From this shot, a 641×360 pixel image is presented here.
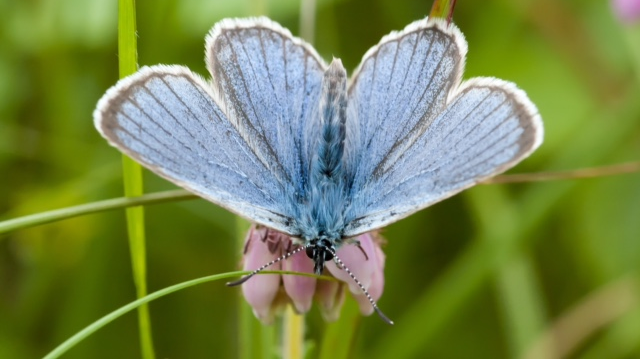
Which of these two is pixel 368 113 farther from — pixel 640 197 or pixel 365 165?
pixel 640 197

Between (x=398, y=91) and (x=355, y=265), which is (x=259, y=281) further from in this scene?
(x=398, y=91)

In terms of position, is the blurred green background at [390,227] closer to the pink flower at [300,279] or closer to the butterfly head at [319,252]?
the pink flower at [300,279]

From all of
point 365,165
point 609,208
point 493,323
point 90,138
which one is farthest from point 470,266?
point 90,138

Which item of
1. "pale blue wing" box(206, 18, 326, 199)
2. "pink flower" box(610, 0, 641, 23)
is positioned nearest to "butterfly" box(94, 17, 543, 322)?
"pale blue wing" box(206, 18, 326, 199)

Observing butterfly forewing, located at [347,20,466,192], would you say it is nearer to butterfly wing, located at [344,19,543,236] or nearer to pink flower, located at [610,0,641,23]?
butterfly wing, located at [344,19,543,236]

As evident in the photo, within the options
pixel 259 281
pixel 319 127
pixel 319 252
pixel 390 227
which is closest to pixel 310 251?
pixel 319 252

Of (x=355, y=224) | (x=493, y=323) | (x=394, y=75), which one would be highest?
(x=394, y=75)
